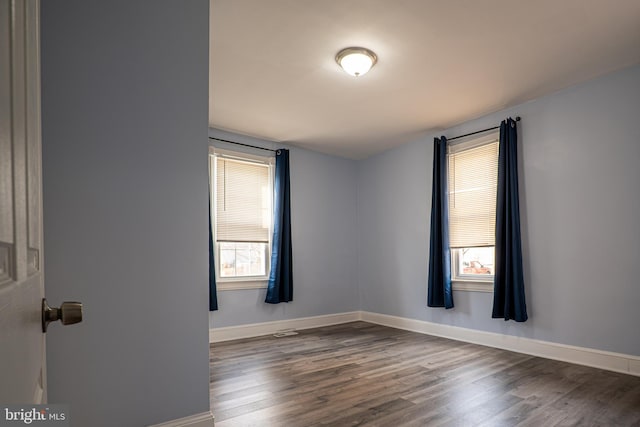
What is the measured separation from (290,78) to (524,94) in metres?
2.40

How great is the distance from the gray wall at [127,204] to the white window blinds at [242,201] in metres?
2.71

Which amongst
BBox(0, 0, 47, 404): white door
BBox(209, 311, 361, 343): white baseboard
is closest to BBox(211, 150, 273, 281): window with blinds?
BBox(209, 311, 361, 343): white baseboard

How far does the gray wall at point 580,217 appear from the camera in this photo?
3.36 m

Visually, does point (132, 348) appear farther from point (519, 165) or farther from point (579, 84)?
point (579, 84)

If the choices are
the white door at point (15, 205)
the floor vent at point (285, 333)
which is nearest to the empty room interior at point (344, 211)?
the floor vent at point (285, 333)

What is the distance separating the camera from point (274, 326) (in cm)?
523

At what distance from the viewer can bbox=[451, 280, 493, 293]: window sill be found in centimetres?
440

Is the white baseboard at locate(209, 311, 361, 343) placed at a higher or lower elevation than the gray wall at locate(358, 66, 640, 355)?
lower

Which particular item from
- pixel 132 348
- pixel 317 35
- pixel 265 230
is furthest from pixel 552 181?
pixel 132 348

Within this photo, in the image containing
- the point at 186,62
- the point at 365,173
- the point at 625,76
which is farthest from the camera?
the point at 365,173

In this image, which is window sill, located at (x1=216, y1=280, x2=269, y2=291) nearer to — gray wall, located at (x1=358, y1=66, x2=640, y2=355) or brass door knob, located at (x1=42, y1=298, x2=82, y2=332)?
gray wall, located at (x1=358, y1=66, x2=640, y2=355)

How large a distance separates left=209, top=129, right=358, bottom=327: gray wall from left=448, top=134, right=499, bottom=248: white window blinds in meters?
1.85

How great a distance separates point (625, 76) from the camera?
3.42 meters

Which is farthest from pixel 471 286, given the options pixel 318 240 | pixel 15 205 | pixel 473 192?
pixel 15 205
